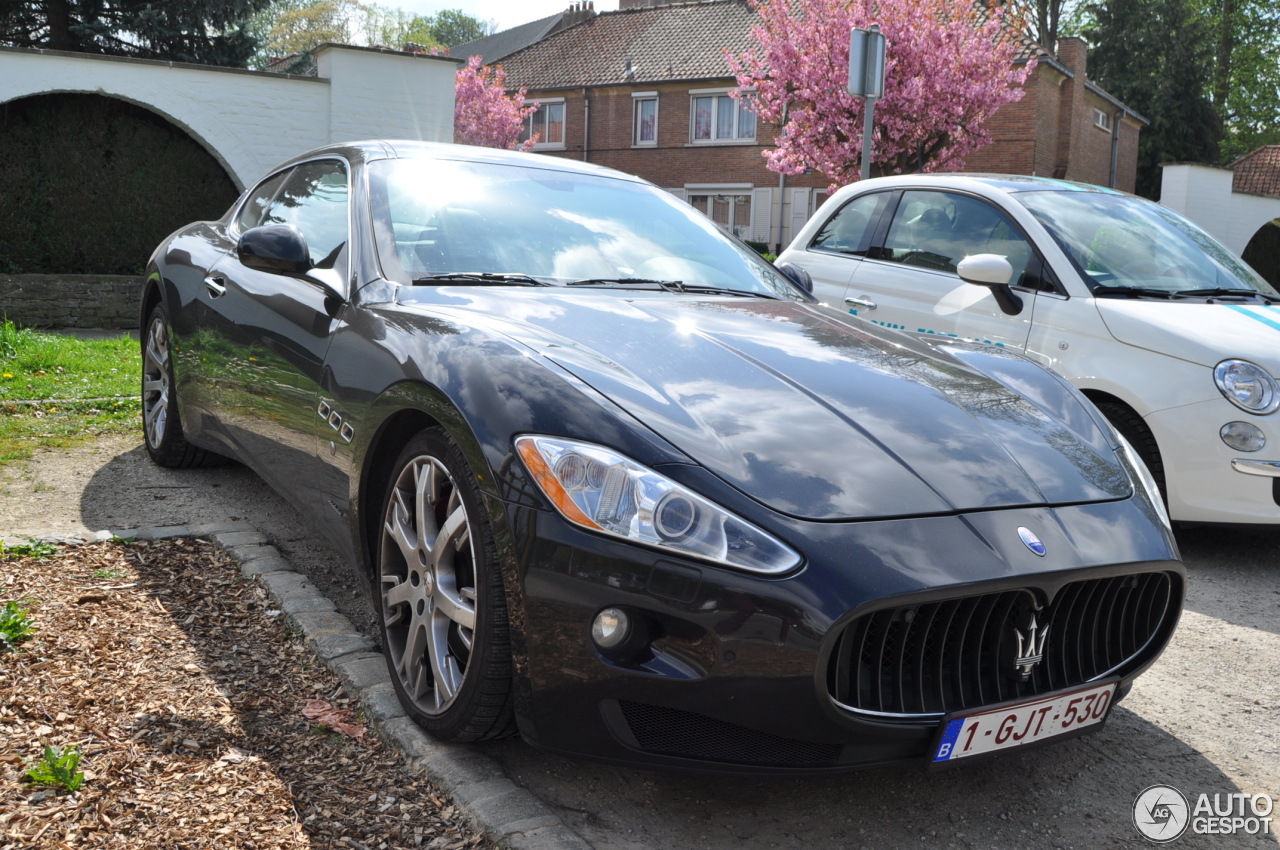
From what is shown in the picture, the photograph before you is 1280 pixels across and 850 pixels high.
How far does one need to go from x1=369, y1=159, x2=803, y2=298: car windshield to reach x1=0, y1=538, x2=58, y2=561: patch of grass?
1769mm

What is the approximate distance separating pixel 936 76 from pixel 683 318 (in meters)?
19.6

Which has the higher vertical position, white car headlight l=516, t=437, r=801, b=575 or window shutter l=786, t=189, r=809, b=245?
window shutter l=786, t=189, r=809, b=245

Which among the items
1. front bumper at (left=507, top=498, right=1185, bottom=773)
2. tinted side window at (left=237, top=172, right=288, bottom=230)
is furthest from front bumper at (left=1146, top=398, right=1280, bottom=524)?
tinted side window at (left=237, top=172, right=288, bottom=230)

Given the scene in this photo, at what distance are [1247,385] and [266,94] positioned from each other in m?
10.5

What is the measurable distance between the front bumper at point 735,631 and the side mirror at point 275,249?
1508 mm

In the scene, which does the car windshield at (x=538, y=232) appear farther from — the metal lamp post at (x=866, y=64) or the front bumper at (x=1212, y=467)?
the metal lamp post at (x=866, y=64)

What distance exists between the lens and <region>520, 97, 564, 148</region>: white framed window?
1500 inches

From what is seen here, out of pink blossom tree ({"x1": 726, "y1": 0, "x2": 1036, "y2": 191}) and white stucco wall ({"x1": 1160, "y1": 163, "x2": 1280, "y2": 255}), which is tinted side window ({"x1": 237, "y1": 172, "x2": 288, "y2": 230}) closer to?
pink blossom tree ({"x1": 726, "y1": 0, "x2": 1036, "y2": 191})

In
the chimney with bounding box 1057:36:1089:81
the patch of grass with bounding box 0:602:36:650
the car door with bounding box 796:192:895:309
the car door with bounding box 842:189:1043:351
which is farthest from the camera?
the chimney with bounding box 1057:36:1089:81

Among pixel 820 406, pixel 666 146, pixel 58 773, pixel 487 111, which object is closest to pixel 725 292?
pixel 820 406

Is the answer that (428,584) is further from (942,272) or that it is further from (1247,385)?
(942,272)

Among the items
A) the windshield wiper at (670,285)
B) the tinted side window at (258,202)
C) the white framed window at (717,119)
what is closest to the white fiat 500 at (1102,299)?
the windshield wiper at (670,285)

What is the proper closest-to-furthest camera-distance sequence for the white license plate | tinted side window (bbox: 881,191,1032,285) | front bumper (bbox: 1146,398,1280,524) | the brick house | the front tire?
the white license plate → the front tire → front bumper (bbox: 1146,398,1280,524) → tinted side window (bbox: 881,191,1032,285) → the brick house

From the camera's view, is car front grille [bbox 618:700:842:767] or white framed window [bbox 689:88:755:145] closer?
car front grille [bbox 618:700:842:767]
